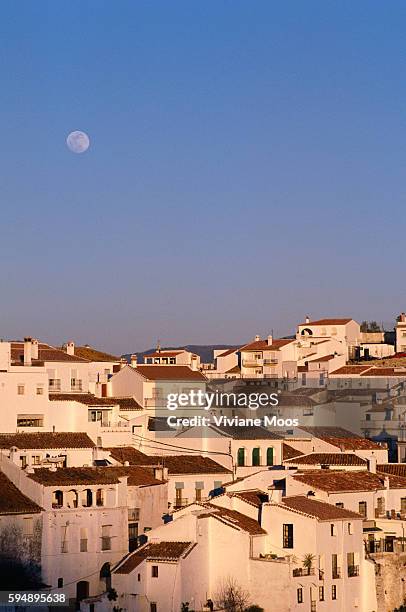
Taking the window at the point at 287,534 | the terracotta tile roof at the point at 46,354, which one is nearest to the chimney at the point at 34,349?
the terracotta tile roof at the point at 46,354

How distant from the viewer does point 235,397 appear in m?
69.5

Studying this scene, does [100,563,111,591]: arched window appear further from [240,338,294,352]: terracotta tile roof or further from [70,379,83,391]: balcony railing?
[240,338,294,352]: terracotta tile roof

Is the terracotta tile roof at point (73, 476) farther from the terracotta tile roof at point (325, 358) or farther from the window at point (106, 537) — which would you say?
the terracotta tile roof at point (325, 358)

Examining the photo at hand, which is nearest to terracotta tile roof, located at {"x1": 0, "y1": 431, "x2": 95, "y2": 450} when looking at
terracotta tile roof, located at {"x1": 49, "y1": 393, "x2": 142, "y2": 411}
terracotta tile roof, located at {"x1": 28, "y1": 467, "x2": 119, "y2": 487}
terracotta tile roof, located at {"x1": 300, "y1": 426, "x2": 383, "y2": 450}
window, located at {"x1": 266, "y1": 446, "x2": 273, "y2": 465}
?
terracotta tile roof, located at {"x1": 49, "y1": 393, "x2": 142, "y2": 411}

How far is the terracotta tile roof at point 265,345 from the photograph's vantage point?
9438cm

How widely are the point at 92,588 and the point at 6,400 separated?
46.3ft

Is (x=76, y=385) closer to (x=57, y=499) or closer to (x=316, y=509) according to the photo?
(x=57, y=499)

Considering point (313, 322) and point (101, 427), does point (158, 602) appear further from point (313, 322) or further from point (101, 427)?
point (313, 322)

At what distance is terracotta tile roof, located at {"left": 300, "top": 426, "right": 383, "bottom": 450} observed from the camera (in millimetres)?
57906

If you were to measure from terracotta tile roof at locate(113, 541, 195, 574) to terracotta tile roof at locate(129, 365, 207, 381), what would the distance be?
2241 cm

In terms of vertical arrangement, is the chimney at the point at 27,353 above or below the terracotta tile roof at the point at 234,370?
below

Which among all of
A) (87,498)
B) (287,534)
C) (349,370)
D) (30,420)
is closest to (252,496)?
(287,534)

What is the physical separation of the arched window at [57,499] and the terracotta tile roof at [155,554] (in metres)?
2.57

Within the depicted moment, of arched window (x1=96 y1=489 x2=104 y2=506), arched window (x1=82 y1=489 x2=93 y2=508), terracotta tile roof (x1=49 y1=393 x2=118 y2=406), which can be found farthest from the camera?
terracotta tile roof (x1=49 y1=393 x2=118 y2=406)
